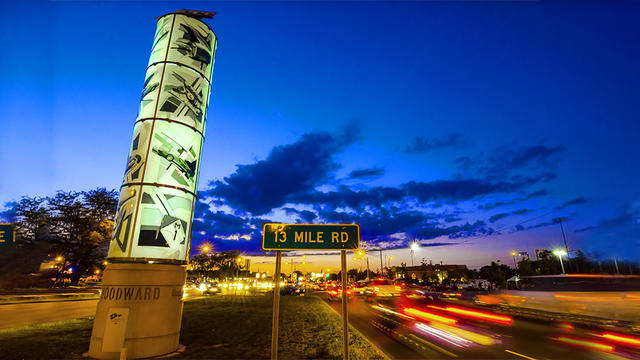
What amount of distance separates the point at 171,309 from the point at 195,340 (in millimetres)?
2343

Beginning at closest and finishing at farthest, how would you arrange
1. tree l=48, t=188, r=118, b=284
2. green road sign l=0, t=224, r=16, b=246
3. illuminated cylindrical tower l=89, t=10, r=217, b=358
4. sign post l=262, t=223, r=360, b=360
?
sign post l=262, t=223, r=360, b=360, illuminated cylindrical tower l=89, t=10, r=217, b=358, green road sign l=0, t=224, r=16, b=246, tree l=48, t=188, r=118, b=284

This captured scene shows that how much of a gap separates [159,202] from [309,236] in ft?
20.5

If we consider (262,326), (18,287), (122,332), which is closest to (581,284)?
(262,326)

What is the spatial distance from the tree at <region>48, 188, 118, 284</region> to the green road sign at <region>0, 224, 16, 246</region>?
4556cm

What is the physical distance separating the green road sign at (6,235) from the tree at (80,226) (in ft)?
149

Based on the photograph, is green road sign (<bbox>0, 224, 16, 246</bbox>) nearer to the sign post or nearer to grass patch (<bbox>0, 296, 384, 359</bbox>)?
grass patch (<bbox>0, 296, 384, 359</bbox>)

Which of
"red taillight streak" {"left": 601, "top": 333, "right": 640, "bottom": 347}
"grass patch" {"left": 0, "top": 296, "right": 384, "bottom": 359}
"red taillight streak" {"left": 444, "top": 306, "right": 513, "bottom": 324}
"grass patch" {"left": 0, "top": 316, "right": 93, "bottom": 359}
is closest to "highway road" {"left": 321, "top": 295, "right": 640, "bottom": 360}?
"red taillight streak" {"left": 601, "top": 333, "right": 640, "bottom": 347}

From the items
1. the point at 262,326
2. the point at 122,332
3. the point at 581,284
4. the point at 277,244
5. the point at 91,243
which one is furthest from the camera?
the point at 91,243

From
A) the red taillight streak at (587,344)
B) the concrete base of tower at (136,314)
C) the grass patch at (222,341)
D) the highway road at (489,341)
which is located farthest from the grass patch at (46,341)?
the red taillight streak at (587,344)

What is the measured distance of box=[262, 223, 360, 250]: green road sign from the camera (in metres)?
6.79

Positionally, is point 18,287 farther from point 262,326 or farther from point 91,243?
point 262,326

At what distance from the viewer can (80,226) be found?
4900 cm

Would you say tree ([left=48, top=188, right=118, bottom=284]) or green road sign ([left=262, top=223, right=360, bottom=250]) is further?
tree ([left=48, top=188, right=118, bottom=284])

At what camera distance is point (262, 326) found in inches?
573
